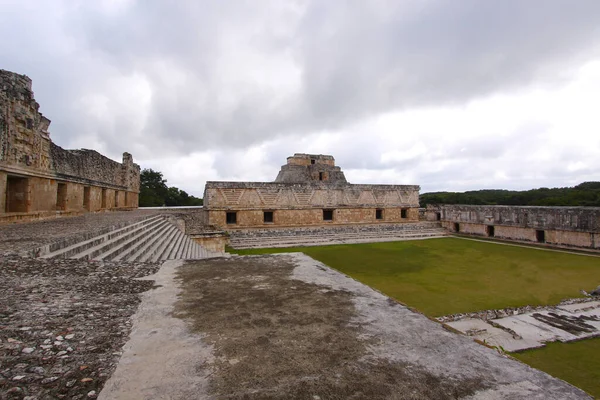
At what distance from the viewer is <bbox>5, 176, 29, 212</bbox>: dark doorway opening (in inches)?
332

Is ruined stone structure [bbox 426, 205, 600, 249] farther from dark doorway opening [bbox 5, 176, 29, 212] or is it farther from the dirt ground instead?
dark doorway opening [bbox 5, 176, 29, 212]

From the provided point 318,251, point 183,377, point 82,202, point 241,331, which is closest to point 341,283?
point 241,331

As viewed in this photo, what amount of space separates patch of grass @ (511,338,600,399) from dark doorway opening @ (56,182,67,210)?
44.5 feet

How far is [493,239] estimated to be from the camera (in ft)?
52.5

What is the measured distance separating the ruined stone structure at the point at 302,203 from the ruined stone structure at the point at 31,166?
6103mm

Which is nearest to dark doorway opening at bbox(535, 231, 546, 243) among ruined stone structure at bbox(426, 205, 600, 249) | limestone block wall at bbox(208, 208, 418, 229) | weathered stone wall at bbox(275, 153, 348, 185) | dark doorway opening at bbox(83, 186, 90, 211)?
ruined stone structure at bbox(426, 205, 600, 249)

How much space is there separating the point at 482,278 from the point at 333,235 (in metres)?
8.78

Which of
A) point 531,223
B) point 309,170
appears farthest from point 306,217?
point 531,223

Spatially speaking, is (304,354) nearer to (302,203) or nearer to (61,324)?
(61,324)

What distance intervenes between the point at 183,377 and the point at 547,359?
496 centimetres

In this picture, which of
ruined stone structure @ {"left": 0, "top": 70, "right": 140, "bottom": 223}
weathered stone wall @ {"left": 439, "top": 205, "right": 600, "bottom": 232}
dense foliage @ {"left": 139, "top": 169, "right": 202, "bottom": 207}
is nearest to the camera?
ruined stone structure @ {"left": 0, "top": 70, "right": 140, "bottom": 223}

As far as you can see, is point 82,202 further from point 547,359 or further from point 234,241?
point 547,359

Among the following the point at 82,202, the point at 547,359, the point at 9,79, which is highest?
the point at 9,79

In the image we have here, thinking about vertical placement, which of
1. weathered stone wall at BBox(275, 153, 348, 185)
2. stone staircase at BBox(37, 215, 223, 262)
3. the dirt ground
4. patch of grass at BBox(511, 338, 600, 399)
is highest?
weathered stone wall at BBox(275, 153, 348, 185)
